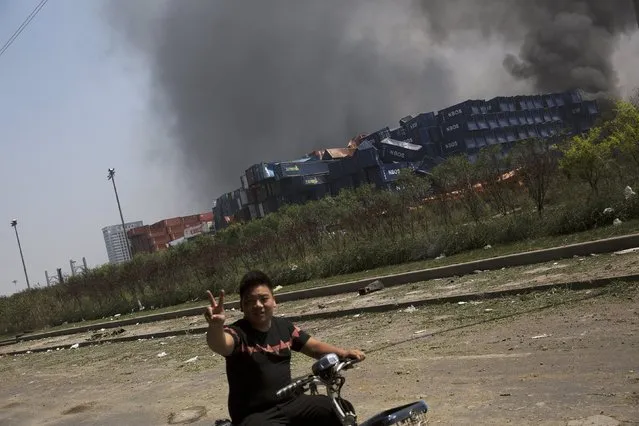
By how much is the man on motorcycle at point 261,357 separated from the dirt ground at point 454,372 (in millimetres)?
A: 1787

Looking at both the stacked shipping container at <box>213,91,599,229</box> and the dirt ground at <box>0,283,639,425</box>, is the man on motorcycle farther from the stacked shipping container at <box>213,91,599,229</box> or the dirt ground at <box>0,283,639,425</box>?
the stacked shipping container at <box>213,91,599,229</box>

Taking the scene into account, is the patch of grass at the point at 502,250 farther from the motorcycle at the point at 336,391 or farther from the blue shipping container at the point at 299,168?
the blue shipping container at the point at 299,168

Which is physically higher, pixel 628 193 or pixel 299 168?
pixel 299 168

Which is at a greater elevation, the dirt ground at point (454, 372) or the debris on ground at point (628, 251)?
the debris on ground at point (628, 251)

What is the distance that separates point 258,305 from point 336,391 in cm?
60

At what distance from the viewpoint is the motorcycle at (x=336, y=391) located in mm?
2754

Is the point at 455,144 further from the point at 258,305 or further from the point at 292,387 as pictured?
the point at 292,387

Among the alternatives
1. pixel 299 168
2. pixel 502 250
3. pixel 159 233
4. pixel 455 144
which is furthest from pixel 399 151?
pixel 159 233

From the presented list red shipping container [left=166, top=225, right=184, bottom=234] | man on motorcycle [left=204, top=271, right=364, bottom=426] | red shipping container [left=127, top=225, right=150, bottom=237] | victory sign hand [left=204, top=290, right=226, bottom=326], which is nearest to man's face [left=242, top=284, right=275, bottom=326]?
man on motorcycle [left=204, top=271, right=364, bottom=426]

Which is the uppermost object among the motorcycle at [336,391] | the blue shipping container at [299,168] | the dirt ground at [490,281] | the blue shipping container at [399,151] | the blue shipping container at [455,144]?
the blue shipping container at [299,168]

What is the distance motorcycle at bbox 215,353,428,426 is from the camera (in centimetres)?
275

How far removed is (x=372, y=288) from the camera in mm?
13352

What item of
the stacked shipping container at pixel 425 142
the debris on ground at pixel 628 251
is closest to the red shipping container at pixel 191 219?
the stacked shipping container at pixel 425 142

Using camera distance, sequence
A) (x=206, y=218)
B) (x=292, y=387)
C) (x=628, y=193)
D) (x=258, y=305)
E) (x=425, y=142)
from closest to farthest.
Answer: (x=292, y=387), (x=258, y=305), (x=628, y=193), (x=425, y=142), (x=206, y=218)
